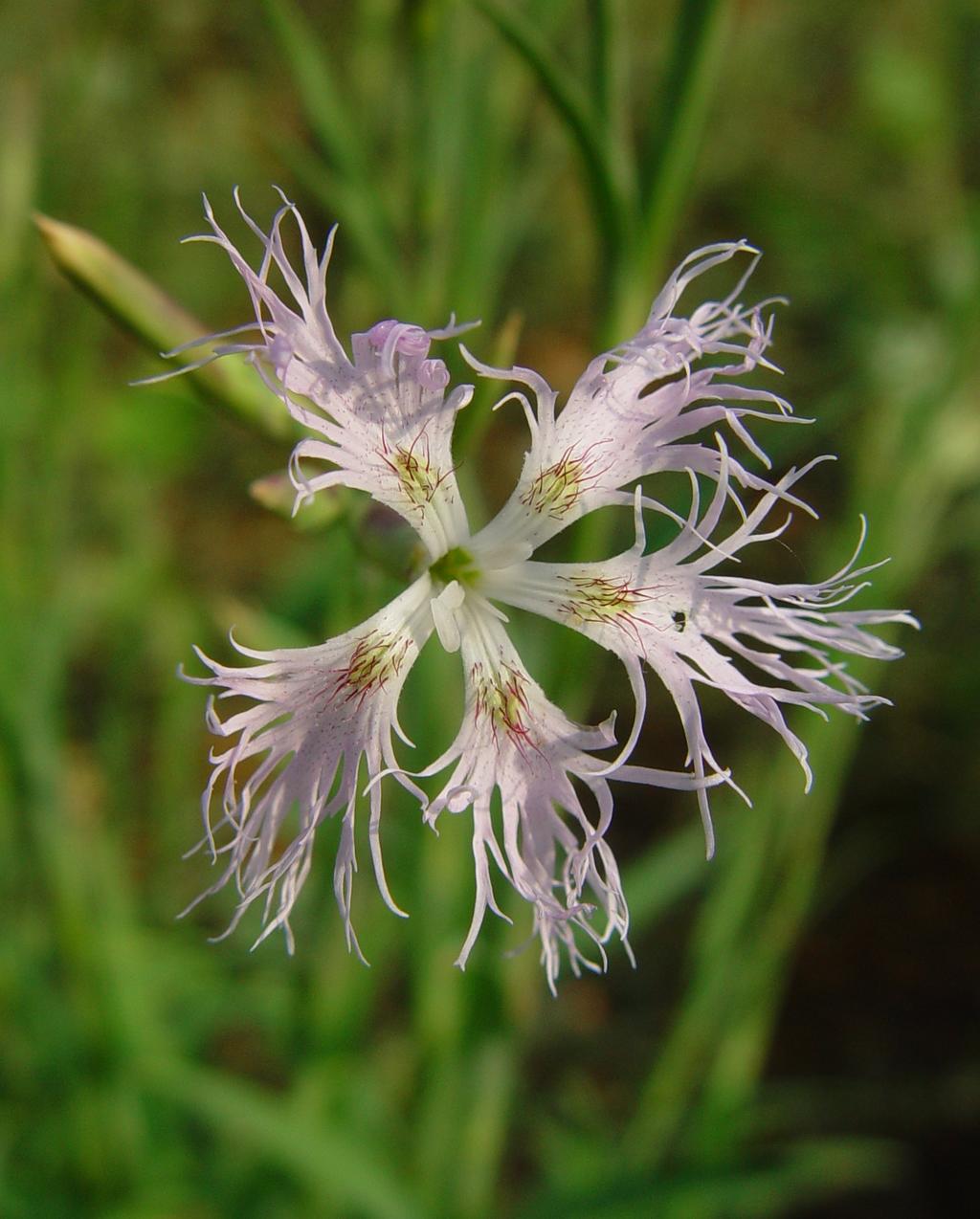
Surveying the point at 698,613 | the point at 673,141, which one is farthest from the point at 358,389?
the point at 673,141

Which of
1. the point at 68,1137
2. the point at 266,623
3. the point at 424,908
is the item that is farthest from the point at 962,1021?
the point at 266,623

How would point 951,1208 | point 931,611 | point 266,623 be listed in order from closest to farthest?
point 266,623 < point 951,1208 < point 931,611

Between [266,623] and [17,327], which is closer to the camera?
[266,623]

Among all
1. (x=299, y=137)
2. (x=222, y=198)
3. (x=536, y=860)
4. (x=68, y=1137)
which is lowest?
(x=68, y=1137)

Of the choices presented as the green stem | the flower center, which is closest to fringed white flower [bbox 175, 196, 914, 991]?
the flower center

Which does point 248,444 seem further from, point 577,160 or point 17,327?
point 577,160

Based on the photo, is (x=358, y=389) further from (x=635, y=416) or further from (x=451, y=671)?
(x=451, y=671)

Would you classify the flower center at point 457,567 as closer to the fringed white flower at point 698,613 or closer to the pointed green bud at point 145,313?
the fringed white flower at point 698,613

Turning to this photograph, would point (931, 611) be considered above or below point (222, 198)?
below
